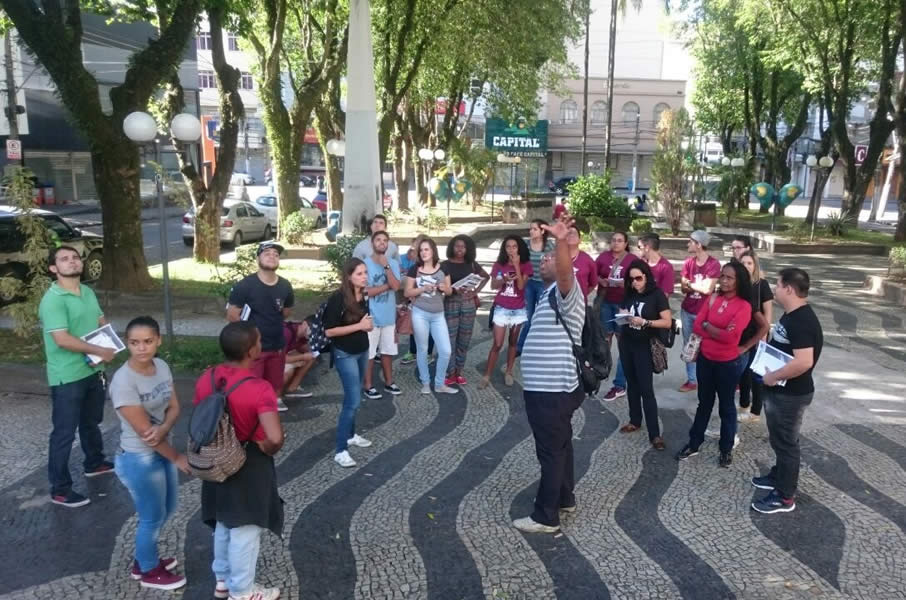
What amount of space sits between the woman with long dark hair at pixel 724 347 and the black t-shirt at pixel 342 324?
2691 millimetres

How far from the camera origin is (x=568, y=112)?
6159 centimetres

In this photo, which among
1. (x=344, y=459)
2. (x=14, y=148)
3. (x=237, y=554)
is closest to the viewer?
(x=237, y=554)

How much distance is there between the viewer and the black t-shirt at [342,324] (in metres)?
5.52

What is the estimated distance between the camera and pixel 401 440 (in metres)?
6.33

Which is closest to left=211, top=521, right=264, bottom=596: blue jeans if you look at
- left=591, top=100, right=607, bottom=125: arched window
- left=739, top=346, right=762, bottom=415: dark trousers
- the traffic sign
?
left=739, top=346, right=762, bottom=415: dark trousers

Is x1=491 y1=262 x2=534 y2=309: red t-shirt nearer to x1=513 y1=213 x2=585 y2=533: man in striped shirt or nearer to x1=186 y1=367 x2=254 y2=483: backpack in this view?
x1=513 y1=213 x2=585 y2=533: man in striped shirt

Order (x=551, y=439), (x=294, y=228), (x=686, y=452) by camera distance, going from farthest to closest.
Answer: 1. (x=294, y=228)
2. (x=686, y=452)
3. (x=551, y=439)

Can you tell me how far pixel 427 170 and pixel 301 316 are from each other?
21.3 metres

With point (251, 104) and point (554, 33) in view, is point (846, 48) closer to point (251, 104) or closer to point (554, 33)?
point (554, 33)

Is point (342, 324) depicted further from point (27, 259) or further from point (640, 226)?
point (640, 226)

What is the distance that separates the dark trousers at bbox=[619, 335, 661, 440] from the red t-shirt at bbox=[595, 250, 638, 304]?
1059mm

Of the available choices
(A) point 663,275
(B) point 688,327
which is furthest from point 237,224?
(B) point 688,327

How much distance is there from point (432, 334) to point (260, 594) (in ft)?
12.9

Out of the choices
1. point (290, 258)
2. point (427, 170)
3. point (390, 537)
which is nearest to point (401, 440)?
point (390, 537)
